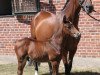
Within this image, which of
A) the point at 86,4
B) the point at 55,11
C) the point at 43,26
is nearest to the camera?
the point at 86,4

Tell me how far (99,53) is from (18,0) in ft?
10.6

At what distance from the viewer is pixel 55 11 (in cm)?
1138

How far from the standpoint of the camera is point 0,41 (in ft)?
40.5

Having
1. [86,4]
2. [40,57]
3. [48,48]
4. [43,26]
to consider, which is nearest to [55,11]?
[43,26]

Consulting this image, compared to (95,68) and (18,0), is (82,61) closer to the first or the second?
(95,68)

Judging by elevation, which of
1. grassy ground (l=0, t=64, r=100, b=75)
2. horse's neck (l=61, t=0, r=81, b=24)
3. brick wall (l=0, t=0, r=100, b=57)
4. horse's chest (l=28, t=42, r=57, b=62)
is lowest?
grassy ground (l=0, t=64, r=100, b=75)

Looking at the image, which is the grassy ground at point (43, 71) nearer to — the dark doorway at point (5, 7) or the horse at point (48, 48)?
the horse at point (48, 48)

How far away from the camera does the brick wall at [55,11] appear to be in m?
11.0

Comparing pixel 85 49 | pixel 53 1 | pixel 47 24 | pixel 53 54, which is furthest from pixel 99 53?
pixel 53 54

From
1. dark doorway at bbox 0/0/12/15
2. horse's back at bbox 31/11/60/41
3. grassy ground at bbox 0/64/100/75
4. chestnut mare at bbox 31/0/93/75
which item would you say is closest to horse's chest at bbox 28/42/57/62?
chestnut mare at bbox 31/0/93/75

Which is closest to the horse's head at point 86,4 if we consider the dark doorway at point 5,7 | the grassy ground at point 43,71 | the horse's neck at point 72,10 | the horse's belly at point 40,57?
the horse's neck at point 72,10

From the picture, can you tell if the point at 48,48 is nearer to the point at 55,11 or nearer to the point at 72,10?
the point at 72,10

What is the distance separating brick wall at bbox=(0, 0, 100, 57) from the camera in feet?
36.1

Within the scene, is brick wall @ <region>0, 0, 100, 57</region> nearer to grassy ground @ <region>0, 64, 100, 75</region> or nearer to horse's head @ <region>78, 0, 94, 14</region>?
grassy ground @ <region>0, 64, 100, 75</region>
